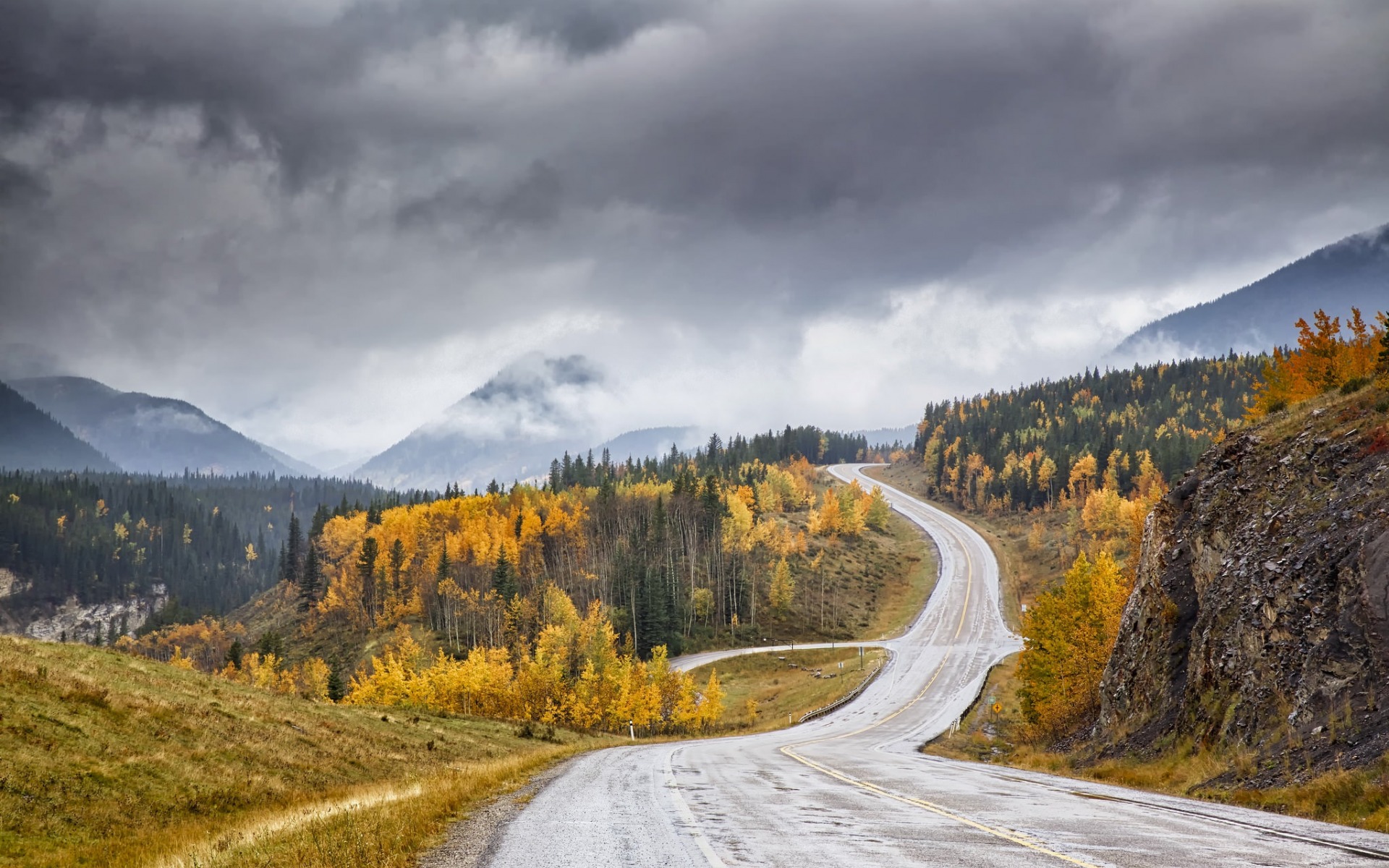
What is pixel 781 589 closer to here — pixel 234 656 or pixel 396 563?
pixel 396 563

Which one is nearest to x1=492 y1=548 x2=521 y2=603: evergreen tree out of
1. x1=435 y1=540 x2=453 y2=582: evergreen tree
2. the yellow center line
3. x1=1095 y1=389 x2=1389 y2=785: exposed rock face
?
x1=435 y1=540 x2=453 y2=582: evergreen tree

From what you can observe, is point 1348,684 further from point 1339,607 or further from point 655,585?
point 655,585

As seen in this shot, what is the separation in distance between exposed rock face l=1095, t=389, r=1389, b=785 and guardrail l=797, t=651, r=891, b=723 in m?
38.0

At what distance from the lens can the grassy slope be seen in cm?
1230

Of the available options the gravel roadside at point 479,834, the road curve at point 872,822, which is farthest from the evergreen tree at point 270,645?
the gravel roadside at point 479,834

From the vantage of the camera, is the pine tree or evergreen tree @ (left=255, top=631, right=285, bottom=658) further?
the pine tree

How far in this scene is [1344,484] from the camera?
22797 millimetres

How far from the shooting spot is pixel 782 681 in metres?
93.3

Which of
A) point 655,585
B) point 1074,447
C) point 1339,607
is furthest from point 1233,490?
point 1074,447

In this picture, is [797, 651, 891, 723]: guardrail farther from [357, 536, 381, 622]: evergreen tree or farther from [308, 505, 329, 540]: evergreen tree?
[308, 505, 329, 540]: evergreen tree

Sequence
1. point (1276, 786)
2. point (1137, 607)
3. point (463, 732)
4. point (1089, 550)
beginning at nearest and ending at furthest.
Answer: point (1276, 786) → point (1137, 607) → point (463, 732) → point (1089, 550)

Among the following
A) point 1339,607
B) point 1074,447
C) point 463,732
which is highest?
point 1074,447

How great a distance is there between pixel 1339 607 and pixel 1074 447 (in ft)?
627

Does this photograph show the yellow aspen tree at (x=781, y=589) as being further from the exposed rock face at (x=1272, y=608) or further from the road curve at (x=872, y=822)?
the road curve at (x=872, y=822)
